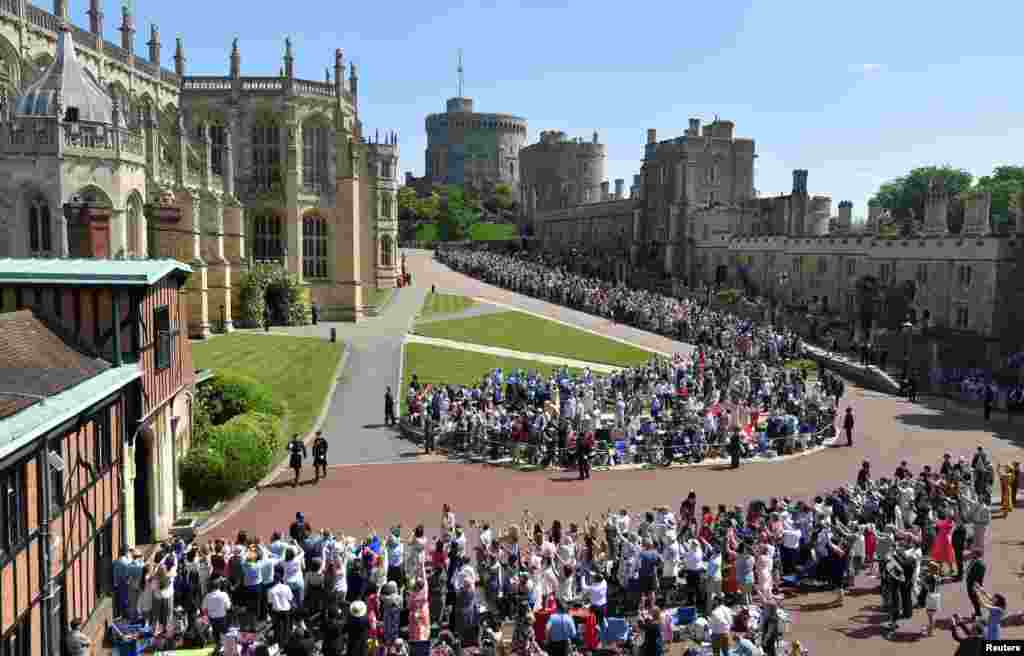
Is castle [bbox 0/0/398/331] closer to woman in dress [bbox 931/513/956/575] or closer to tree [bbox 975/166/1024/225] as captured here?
woman in dress [bbox 931/513/956/575]

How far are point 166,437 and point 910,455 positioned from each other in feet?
72.7

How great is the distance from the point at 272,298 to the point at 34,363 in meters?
35.3

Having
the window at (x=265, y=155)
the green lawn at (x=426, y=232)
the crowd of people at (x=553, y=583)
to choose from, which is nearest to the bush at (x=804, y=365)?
the crowd of people at (x=553, y=583)

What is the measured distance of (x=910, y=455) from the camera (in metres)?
27.7

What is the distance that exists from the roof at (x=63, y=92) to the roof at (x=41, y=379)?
67.7 ft

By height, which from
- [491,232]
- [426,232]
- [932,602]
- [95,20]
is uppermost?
[95,20]

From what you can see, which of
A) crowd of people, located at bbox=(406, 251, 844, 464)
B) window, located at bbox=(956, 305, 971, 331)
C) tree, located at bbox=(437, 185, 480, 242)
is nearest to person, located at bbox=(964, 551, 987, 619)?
crowd of people, located at bbox=(406, 251, 844, 464)

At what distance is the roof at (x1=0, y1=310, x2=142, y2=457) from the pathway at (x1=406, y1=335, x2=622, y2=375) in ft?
84.0

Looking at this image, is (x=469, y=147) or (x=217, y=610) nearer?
(x=217, y=610)

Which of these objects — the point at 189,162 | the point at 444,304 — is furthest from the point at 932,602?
the point at 444,304

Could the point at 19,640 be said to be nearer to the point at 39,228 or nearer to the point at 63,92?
the point at 39,228

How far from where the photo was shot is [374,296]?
59.5 meters

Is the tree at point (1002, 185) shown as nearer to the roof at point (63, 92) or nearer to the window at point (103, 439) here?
the roof at point (63, 92)

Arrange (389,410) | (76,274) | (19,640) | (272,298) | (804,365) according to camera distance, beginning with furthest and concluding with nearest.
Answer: (272,298) < (804,365) < (389,410) < (76,274) < (19,640)
